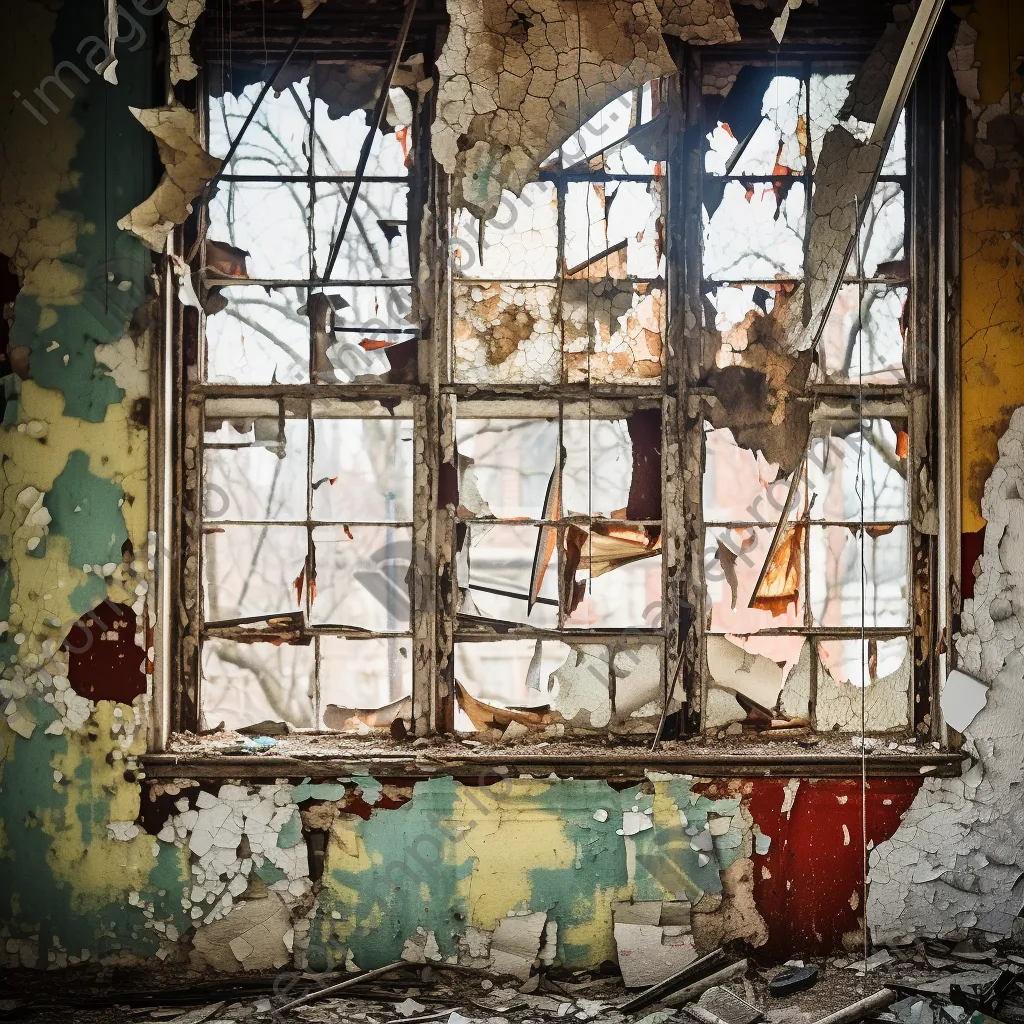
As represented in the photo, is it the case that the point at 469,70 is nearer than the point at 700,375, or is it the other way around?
the point at 469,70

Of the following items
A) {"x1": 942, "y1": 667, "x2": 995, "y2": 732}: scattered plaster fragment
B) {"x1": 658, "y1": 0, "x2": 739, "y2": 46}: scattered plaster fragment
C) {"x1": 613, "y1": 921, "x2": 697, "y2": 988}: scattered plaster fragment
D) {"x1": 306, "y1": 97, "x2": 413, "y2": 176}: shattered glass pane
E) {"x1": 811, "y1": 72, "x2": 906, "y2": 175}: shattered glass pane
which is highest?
{"x1": 658, "y1": 0, "x2": 739, "y2": 46}: scattered plaster fragment

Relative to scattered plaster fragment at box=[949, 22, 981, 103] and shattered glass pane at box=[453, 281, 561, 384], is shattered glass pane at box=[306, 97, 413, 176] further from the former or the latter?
scattered plaster fragment at box=[949, 22, 981, 103]

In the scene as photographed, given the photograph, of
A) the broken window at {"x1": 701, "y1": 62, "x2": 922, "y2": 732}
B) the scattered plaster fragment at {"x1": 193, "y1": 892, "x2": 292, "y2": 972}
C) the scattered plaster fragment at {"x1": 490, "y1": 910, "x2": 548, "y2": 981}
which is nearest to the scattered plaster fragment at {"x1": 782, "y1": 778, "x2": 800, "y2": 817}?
the broken window at {"x1": 701, "y1": 62, "x2": 922, "y2": 732}

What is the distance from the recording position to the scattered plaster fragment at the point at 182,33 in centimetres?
238

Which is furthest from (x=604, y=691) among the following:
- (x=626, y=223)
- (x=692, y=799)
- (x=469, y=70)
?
(x=469, y=70)

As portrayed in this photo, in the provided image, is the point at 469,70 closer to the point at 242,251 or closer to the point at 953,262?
the point at 242,251

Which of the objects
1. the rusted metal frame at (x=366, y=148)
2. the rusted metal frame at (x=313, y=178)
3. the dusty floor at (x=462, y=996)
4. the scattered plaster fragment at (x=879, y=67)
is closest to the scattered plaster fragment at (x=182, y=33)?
the rusted metal frame at (x=313, y=178)

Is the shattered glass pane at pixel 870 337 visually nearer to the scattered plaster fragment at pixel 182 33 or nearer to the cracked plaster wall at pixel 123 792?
the cracked plaster wall at pixel 123 792

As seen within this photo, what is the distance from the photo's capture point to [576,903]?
8.00ft

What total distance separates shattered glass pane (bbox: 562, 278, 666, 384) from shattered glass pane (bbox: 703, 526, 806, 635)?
0.58m

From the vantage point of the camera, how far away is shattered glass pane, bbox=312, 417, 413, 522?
254 cm

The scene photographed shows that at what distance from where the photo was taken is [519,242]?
2.55m

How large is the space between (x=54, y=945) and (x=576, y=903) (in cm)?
160

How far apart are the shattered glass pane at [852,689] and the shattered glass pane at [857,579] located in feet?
0.27
